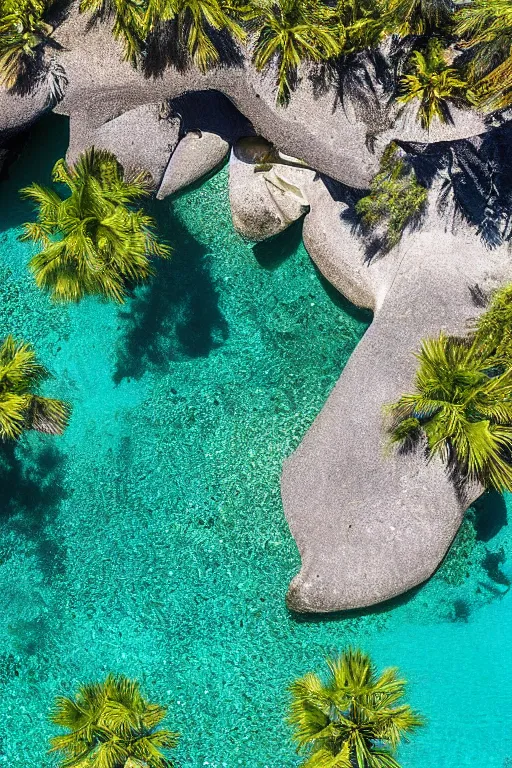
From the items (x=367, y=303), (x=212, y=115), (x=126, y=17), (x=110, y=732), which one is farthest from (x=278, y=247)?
(x=110, y=732)

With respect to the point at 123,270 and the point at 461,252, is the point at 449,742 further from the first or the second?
the point at 123,270

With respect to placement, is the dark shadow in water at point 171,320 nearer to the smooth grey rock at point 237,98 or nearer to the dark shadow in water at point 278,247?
the dark shadow in water at point 278,247

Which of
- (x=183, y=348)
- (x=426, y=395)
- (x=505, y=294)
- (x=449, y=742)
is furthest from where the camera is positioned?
(x=183, y=348)

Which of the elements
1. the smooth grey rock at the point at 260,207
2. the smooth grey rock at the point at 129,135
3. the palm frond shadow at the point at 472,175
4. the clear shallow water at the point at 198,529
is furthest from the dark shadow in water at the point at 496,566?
the smooth grey rock at the point at 129,135

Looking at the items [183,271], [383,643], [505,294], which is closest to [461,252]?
[505,294]

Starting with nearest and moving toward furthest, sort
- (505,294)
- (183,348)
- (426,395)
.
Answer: (426,395) < (505,294) < (183,348)

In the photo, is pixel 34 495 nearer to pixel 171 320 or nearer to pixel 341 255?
pixel 171 320
